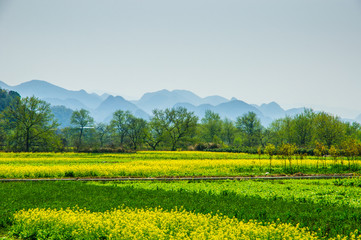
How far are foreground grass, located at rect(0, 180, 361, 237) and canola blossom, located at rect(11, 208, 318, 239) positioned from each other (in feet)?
3.43

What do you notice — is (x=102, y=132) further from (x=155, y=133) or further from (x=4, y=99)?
(x=4, y=99)


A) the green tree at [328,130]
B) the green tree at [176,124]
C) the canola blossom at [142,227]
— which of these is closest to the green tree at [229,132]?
the green tree at [176,124]

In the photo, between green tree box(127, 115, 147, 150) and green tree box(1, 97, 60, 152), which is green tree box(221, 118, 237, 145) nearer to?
green tree box(127, 115, 147, 150)

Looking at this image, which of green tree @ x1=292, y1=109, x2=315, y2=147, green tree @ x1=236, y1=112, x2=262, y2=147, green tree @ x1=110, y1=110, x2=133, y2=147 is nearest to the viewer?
green tree @ x1=292, y1=109, x2=315, y2=147

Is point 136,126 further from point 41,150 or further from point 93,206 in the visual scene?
point 93,206

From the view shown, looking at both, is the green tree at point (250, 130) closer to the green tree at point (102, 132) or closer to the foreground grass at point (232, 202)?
the green tree at point (102, 132)

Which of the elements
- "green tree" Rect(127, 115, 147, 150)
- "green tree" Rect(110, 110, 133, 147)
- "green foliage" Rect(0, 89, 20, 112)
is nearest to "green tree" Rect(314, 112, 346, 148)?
"green tree" Rect(127, 115, 147, 150)

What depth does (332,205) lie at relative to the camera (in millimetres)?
14055

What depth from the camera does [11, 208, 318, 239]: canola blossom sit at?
914cm

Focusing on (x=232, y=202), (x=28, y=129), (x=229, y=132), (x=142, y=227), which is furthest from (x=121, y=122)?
(x=142, y=227)

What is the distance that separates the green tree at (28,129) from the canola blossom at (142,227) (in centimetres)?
5561

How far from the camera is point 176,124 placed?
8925 cm

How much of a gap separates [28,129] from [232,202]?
61.3 metres

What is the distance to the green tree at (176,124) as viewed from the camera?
87.1 metres
